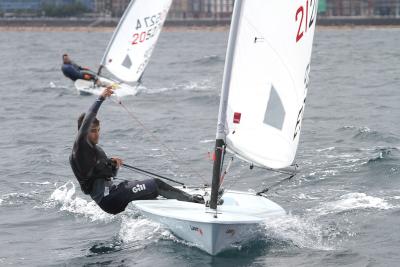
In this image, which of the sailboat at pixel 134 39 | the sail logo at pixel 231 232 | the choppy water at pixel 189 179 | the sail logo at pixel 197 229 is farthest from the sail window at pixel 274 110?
the sailboat at pixel 134 39

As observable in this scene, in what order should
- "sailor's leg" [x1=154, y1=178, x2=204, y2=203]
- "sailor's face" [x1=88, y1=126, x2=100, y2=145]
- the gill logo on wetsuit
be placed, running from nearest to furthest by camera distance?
"sailor's face" [x1=88, y1=126, x2=100, y2=145] → the gill logo on wetsuit → "sailor's leg" [x1=154, y1=178, x2=204, y2=203]

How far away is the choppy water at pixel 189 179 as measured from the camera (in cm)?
1001

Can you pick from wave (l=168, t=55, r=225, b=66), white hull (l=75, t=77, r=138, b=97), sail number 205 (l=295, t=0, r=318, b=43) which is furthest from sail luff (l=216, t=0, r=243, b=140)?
wave (l=168, t=55, r=225, b=66)

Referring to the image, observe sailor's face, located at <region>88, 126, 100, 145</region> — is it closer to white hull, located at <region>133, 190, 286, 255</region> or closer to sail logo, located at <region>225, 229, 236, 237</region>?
white hull, located at <region>133, 190, 286, 255</region>

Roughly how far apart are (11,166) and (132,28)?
1016 centimetres

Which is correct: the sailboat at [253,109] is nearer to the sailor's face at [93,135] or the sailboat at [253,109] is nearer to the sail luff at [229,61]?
the sail luff at [229,61]

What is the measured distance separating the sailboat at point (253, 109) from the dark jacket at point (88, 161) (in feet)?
1.59

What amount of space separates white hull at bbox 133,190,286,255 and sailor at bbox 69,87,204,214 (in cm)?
15

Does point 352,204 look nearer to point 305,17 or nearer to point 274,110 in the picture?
point 274,110

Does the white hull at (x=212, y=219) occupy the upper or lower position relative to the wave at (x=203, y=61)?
upper

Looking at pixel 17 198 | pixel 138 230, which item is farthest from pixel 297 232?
pixel 17 198

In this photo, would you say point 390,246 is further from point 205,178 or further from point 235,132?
point 205,178

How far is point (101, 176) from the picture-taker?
33.0 ft

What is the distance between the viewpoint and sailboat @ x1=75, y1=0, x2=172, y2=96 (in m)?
24.4
